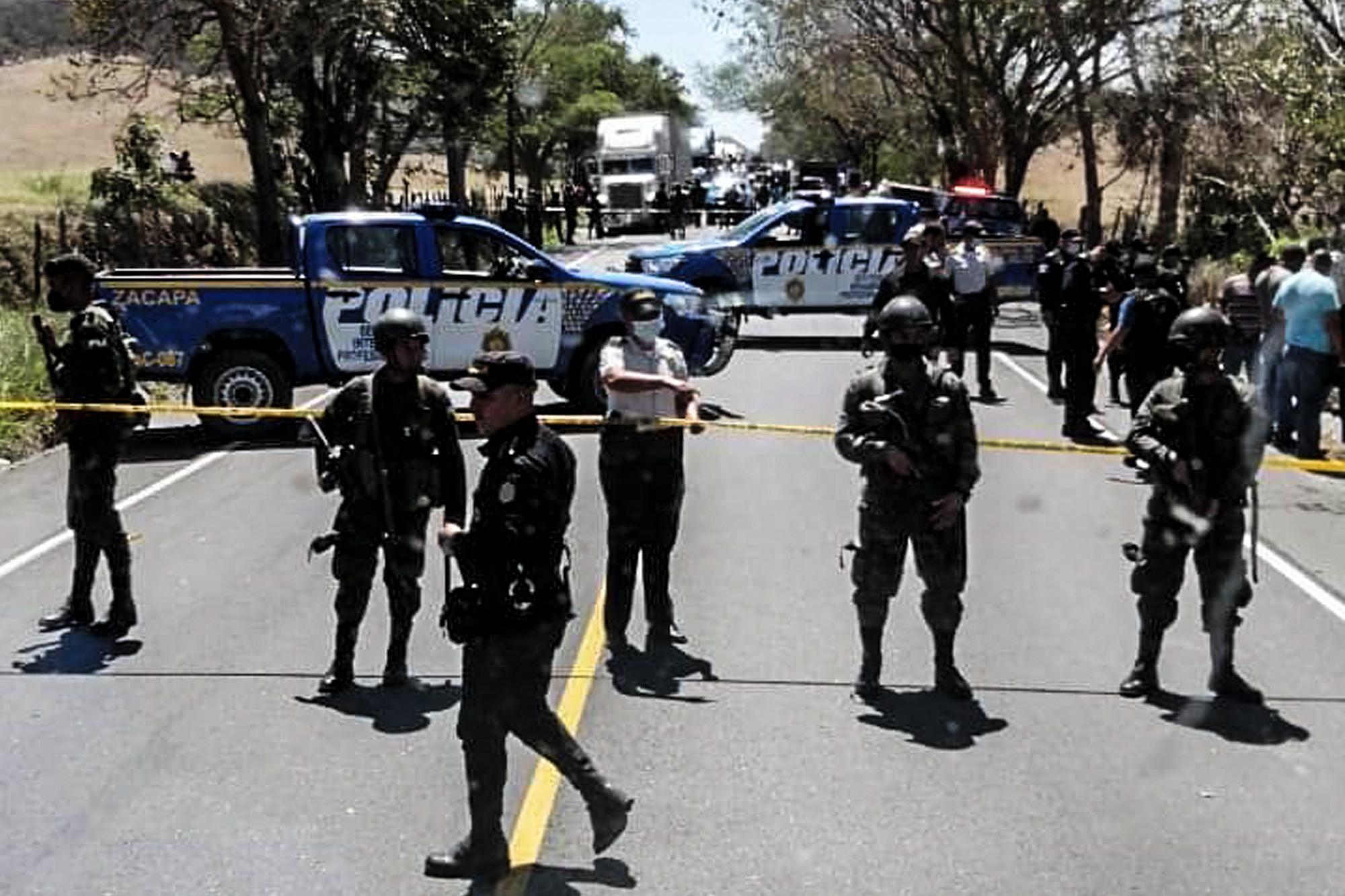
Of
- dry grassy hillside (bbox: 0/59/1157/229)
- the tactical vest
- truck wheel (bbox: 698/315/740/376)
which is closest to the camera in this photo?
the tactical vest

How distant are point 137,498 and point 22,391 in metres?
3.50

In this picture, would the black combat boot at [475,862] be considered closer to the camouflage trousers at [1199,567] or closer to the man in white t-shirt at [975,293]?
the camouflage trousers at [1199,567]

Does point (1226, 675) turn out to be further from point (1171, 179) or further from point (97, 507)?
point (1171, 179)

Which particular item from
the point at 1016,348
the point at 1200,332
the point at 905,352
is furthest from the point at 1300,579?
the point at 1016,348

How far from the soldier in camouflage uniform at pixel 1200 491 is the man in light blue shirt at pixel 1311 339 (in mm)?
6317

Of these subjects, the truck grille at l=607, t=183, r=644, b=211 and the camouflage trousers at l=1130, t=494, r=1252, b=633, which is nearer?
the camouflage trousers at l=1130, t=494, r=1252, b=633

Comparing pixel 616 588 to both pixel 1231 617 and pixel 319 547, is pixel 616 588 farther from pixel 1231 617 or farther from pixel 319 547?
pixel 1231 617

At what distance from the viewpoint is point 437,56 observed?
3806cm

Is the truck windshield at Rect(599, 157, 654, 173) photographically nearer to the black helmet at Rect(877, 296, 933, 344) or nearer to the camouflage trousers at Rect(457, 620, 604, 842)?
the black helmet at Rect(877, 296, 933, 344)

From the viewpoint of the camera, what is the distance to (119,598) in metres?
8.62

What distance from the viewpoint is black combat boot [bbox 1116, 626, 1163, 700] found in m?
7.58

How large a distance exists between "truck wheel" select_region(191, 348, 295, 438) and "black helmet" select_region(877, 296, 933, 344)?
353 inches

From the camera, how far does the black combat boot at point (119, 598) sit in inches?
336

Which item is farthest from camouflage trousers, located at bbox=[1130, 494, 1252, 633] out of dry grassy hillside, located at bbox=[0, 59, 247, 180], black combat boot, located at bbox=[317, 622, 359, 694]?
dry grassy hillside, located at bbox=[0, 59, 247, 180]
